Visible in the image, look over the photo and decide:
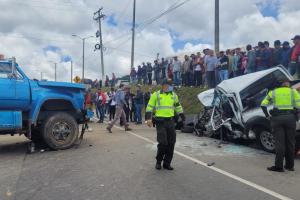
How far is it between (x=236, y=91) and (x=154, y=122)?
3.47m

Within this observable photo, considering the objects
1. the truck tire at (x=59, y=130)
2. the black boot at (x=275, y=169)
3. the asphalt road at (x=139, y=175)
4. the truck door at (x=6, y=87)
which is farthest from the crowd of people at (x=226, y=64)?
the truck door at (x=6, y=87)

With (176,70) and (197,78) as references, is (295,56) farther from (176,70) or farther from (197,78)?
(176,70)

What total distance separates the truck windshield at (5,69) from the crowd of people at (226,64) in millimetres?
8322

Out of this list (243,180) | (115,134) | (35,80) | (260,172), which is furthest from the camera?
(115,134)

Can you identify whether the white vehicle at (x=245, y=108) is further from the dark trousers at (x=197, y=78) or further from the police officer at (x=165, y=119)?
the dark trousers at (x=197, y=78)

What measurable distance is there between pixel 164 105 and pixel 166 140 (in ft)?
2.19

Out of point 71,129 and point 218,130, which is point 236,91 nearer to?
point 218,130

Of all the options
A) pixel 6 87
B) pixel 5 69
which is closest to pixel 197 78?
Result: pixel 5 69

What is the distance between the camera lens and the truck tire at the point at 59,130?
10.9 metres

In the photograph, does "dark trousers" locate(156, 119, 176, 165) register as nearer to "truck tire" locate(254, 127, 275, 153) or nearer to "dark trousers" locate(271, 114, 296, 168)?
"dark trousers" locate(271, 114, 296, 168)

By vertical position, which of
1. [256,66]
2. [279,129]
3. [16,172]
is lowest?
[16,172]

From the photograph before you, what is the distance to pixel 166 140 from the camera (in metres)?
8.16

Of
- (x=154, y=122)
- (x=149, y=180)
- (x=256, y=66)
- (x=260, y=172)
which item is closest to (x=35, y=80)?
(x=154, y=122)

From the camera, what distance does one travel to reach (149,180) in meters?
7.32
